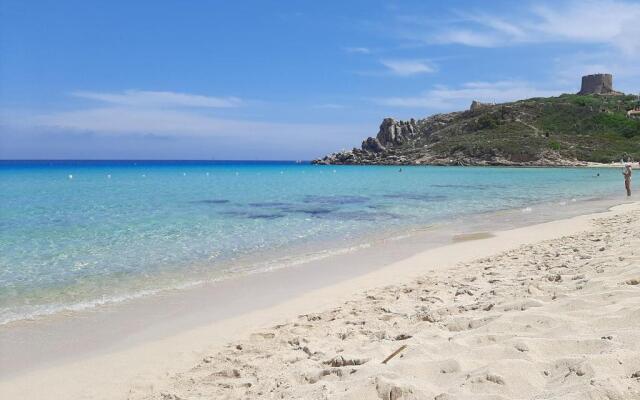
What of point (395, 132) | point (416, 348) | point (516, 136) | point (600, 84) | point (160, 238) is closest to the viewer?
point (416, 348)

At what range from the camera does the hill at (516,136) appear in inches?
3369

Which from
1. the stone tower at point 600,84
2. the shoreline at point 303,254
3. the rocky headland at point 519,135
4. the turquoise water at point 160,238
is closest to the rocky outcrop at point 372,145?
the rocky headland at point 519,135

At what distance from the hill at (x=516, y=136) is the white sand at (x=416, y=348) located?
274 ft

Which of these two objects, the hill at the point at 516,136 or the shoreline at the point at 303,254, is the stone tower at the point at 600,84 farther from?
the shoreline at the point at 303,254

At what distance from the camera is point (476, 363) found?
13.5 ft

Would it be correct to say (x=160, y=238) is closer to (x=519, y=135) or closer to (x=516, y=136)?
(x=516, y=136)

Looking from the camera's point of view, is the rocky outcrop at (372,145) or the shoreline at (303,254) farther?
the rocky outcrop at (372,145)

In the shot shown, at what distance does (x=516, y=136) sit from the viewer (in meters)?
97.6

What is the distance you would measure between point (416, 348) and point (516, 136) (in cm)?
10191

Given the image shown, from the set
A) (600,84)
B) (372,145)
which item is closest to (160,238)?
(372,145)

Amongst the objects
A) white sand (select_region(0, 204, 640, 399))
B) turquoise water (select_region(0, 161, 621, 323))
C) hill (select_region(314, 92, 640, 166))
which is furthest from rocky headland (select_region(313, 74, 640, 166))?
white sand (select_region(0, 204, 640, 399))

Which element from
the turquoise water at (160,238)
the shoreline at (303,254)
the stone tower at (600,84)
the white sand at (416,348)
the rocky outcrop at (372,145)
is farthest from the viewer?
the stone tower at (600,84)

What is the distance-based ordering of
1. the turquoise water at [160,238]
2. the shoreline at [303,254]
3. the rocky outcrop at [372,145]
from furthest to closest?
the rocky outcrop at [372,145] < the turquoise water at [160,238] < the shoreline at [303,254]

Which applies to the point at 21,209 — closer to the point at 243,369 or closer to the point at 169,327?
the point at 169,327
